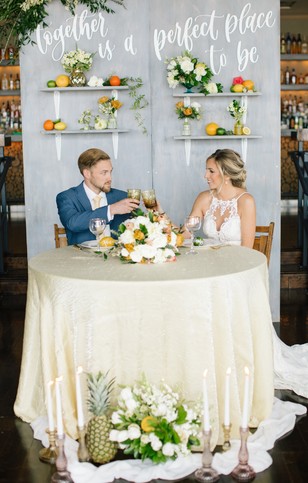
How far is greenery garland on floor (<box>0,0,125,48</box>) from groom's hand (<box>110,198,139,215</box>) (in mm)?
2018

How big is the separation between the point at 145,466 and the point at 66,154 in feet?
10.7

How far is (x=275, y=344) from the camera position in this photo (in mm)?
4555

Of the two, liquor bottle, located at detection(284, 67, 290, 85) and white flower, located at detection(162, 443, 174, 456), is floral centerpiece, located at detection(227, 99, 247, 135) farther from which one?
liquor bottle, located at detection(284, 67, 290, 85)

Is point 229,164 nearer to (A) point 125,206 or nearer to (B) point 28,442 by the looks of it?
(A) point 125,206

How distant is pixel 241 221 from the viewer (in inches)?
187

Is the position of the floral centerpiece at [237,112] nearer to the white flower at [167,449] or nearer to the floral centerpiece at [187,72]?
the floral centerpiece at [187,72]

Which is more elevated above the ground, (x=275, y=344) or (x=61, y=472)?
(x=275, y=344)

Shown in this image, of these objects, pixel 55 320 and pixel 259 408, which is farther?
pixel 259 408

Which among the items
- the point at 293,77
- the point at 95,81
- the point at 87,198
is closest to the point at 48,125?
the point at 95,81

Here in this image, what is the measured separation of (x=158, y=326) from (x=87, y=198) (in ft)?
5.56

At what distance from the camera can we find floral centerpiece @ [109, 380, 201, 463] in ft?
Answer: 10.4

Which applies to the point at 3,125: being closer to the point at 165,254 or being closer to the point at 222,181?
the point at 222,181

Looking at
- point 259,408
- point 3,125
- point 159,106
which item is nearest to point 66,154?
point 159,106

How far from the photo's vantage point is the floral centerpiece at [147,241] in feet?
11.8
